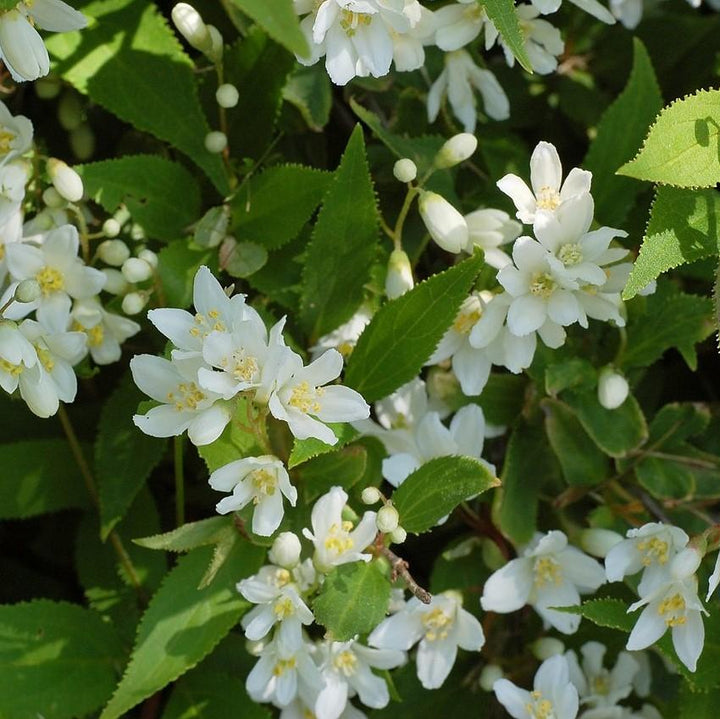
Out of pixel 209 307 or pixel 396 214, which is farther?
pixel 396 214

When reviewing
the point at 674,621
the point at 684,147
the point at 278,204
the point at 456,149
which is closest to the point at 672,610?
the point at 674,621

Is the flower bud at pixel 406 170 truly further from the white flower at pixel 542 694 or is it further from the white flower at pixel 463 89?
the white flower at pixel 542 694

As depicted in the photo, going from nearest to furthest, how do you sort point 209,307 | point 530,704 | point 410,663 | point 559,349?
point 209,307, point 530,704, point 559,349, point 410,663

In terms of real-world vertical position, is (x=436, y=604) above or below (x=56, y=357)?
below

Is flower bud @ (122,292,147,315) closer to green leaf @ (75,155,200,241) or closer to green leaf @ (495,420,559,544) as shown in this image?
green leaf @ (75,155,200,241)

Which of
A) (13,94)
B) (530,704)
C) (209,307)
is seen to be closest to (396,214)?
(209,307)

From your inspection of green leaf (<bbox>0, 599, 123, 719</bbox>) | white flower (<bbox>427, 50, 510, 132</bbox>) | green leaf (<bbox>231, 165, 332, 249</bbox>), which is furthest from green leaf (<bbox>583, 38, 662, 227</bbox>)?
green leaf (<bbox>0, 599, 123, 719</bbox>)

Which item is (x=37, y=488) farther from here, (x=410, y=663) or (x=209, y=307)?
(x=410, y=663)
